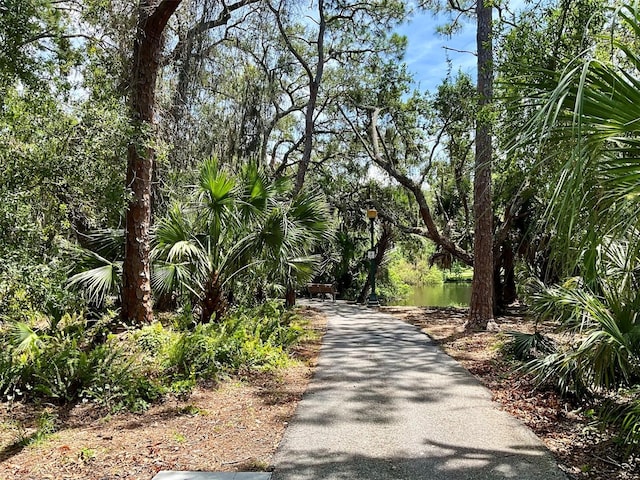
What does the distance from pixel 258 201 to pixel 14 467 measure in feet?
16.0

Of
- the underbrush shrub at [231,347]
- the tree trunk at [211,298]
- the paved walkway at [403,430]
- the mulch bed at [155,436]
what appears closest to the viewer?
the paved walkway at [403,430]

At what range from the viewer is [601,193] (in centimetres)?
254

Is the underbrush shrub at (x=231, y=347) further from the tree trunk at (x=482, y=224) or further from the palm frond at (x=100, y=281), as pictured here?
the tree trunk at (x=482, y=224)

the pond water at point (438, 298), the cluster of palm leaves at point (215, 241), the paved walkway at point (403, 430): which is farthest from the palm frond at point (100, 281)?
the pond water at point (438, 298)

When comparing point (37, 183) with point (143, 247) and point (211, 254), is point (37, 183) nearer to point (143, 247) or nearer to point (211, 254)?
point (143, 247)

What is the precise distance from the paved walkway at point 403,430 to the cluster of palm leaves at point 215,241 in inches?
76.4

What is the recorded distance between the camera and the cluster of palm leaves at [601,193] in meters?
2.17

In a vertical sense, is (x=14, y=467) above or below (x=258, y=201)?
below

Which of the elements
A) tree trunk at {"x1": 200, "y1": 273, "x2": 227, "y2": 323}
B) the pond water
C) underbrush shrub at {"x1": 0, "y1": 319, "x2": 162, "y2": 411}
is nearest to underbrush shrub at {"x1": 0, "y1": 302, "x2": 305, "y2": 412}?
underbrush shrub at {"x1": 0, "y1": 319, "x2": 162, "y2": 411}

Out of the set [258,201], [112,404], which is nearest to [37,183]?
[112,404]

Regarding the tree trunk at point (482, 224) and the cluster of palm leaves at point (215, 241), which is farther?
the tree trunk at point (482, 224)

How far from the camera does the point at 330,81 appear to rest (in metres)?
16.8

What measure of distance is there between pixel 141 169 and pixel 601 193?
549cm

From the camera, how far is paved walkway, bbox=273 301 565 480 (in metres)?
3.45
